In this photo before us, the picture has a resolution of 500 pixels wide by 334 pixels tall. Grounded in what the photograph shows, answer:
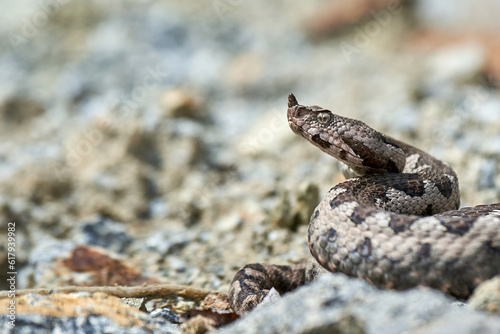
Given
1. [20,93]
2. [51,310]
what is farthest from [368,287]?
[20,93]

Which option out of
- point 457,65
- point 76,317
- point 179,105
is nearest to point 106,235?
point 179,105

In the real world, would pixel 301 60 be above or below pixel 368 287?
above

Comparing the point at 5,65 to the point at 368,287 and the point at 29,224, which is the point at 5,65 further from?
the point at 368,287

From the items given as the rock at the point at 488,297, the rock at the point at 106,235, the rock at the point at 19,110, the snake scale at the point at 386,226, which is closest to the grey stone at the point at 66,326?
the snake scale at the point at 386,226

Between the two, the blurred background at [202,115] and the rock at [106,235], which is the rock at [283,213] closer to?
the blurred background at [202,115]

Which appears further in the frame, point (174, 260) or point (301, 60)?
point (301, 60)

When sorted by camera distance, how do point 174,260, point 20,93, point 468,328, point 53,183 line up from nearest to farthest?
1. point 468,328
2. point 174,260
3. point 53,183
4. point 20,93
